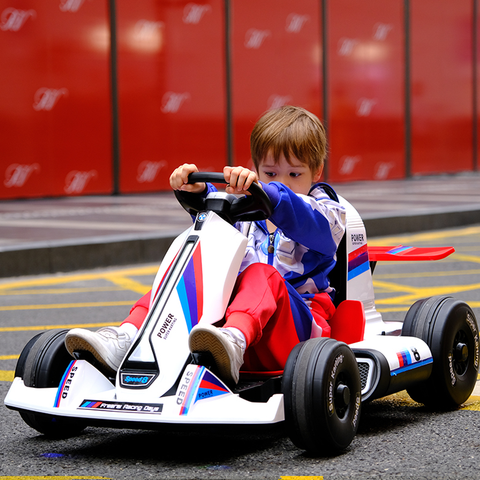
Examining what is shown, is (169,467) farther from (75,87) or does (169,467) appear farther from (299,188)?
A: (75,87)

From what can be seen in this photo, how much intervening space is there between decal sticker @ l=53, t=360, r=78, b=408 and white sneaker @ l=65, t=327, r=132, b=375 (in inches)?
2.8

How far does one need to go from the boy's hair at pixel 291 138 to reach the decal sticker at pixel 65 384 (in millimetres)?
1061

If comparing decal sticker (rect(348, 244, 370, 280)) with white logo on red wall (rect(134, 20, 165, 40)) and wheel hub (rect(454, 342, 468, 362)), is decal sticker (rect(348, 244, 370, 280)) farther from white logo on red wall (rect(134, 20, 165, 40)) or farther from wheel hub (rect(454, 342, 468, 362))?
white logo on red wall (rect(134, 20, 165, 40))

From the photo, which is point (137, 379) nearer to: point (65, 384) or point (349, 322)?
point (65, 384)

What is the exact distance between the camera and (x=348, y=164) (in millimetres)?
19328

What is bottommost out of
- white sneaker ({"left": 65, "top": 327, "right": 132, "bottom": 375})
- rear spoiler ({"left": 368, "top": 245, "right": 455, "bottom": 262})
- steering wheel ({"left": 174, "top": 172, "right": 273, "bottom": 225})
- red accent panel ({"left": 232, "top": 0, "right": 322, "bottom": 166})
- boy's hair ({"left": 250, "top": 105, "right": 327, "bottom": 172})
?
white sneaker ({"left": 65, "top": 327, "right": 132, "bottom": 375})

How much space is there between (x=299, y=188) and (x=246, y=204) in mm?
338

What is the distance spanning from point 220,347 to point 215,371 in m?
0.11

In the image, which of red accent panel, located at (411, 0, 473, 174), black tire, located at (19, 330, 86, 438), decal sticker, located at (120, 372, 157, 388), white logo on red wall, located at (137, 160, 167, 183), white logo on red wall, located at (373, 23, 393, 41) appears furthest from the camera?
red accent panel, located at (411, 0, 473, 174)

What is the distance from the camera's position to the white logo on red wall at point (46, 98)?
14.4 metres

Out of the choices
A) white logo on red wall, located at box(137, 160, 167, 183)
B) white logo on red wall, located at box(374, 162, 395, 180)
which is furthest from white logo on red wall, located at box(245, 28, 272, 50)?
white logo on red wall, located at box(374, 162, 395, 180)

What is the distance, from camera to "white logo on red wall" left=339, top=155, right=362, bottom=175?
63.0 feet

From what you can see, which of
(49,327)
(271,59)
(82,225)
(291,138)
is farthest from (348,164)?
(291,138)

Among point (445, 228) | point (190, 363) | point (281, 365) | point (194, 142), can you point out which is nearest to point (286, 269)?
point (281, 365)
